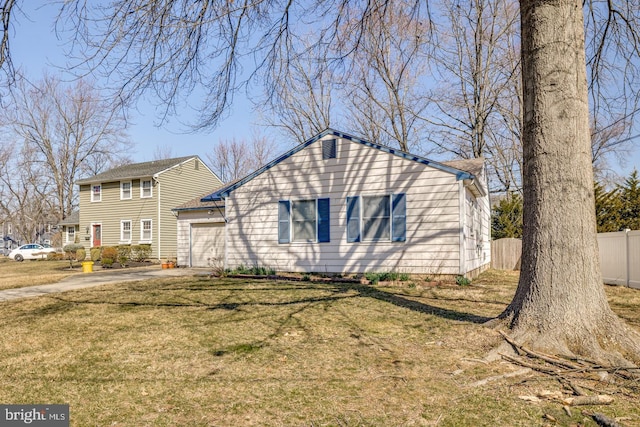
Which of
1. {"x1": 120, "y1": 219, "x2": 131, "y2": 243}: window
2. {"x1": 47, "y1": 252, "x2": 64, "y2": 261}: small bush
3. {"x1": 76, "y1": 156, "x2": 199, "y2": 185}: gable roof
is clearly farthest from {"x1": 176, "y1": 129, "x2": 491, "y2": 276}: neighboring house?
{"x1": 47, "y1": 252, "x2": 64, "y2": 261}: small bush

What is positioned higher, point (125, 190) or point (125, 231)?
point (125, 190)

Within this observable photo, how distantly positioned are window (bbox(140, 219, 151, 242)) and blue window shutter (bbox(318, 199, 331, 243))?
50.6 ft

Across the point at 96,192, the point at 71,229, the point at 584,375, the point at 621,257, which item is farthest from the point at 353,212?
the point at 71,229

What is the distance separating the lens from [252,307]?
26.1 ft

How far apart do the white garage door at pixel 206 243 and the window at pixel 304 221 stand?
5974mm

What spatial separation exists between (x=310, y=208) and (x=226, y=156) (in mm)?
33420

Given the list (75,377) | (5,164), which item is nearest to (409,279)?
(75,377)

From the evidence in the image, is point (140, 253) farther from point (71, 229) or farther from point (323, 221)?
point (323, 221)

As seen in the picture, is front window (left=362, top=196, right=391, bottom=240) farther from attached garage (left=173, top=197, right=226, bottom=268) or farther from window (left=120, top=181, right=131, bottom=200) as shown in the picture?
window (left=120, top=181, right=131, bottom=200)

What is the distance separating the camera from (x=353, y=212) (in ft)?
42.7

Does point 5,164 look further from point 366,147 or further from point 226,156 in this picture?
point 366,147

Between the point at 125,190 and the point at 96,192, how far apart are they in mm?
2676

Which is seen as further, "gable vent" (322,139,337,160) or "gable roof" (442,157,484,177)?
"gable roof" (442,157,484,177)

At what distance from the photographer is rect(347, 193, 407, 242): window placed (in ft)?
40.8
